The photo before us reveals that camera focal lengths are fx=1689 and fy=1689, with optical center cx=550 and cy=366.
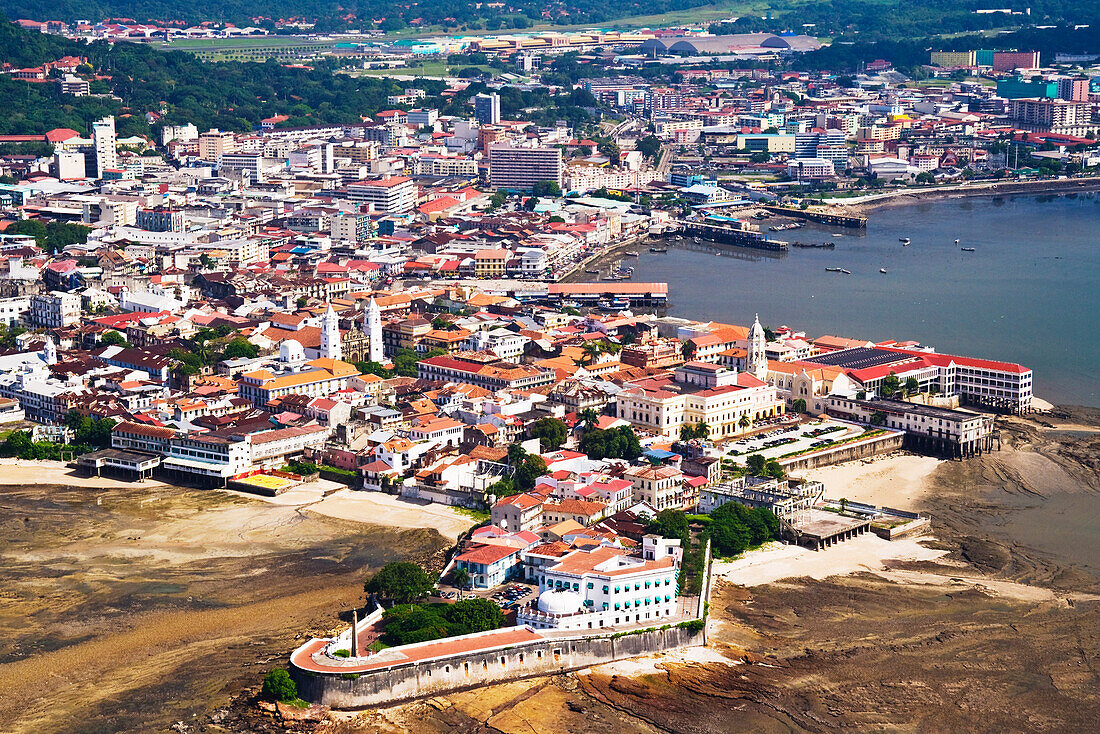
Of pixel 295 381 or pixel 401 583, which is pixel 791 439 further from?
pixel 401 583

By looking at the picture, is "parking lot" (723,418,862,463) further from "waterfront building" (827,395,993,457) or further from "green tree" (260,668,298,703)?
"green tree" (260,668,298,703)

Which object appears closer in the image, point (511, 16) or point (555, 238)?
point (555, 238)

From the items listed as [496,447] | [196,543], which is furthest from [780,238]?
[196,543]

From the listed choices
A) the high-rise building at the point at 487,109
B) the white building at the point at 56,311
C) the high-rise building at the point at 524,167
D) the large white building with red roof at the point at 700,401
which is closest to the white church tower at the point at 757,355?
the large white building with red roof at the point at 700,401

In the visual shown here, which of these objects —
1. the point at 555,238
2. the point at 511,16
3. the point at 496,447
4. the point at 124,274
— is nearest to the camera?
the point at 496,447

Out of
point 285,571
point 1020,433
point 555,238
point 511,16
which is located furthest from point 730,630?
point 511,16

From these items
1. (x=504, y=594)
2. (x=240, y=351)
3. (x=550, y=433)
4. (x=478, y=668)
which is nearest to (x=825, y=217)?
→ (x=240, y=351)

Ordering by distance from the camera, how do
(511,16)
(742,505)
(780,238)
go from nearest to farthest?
(742,505)
(780,238)
(511,16)

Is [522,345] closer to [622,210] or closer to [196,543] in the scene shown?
[196,543]
